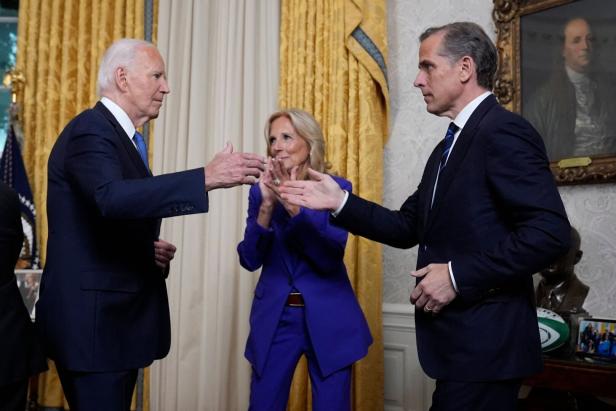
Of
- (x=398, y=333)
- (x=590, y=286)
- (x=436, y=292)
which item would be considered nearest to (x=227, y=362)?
(x=398, y=333)

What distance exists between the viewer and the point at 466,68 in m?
2.01

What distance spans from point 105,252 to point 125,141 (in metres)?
0.36

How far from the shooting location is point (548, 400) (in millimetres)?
2744

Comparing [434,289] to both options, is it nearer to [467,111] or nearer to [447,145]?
[447,145]

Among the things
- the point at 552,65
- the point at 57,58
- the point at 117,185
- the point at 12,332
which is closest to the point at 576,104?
the point at 552,65

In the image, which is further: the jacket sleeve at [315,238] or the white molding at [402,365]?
the white molding at [402,365]

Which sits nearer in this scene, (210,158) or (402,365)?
(402,365)

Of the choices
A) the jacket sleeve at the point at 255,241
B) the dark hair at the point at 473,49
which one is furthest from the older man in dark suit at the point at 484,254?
the jacket sleeve at the point at 255,241

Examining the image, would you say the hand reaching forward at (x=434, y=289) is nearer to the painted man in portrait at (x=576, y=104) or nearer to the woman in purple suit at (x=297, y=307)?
the woman in purple suit at (x=297, y=307)

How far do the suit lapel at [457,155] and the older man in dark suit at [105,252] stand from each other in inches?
21.5

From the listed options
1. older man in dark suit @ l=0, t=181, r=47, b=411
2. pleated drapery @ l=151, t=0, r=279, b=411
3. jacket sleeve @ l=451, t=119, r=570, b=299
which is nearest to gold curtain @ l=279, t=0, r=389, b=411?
pleated drapery @ l=151, t=0, r=279, b=411

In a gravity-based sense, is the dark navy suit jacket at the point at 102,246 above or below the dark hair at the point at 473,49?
below

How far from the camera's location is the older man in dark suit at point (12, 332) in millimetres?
1812

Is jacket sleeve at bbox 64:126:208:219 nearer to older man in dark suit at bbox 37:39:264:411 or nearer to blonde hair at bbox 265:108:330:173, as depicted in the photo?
older man in dark suit at bbox 37:39:264:411
